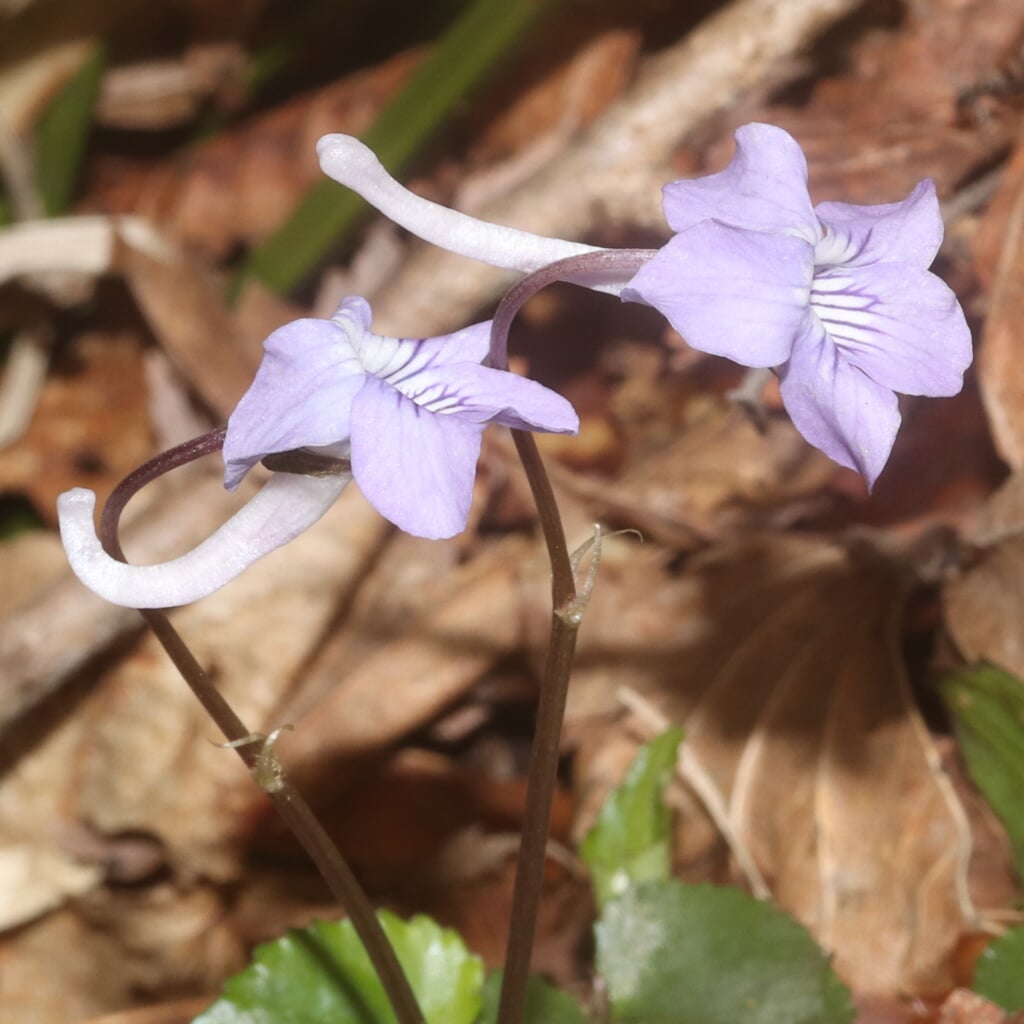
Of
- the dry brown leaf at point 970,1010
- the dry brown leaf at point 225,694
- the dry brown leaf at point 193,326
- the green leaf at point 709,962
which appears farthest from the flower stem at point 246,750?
the dry brown leaf at point 193,326

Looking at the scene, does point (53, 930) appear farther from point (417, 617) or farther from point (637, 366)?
point (637, 366)

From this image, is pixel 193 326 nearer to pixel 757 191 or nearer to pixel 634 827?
pixel 634 827

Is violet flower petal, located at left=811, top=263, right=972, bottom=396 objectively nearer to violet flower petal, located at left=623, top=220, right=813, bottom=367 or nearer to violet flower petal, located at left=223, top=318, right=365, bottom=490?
violet flower petal, located at left=623, top=220, right=813, bottom=367

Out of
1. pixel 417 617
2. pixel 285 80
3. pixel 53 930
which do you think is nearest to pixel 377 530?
pixel 417 617

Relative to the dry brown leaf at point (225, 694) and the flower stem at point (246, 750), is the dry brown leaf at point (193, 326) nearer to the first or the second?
the dry brown leaf at point (225, 694)

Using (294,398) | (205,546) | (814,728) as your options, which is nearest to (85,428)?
(814,728)
